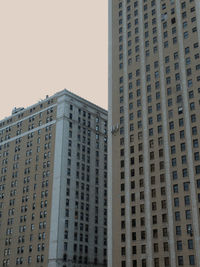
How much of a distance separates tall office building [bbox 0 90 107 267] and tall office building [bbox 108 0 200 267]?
70.0 feet

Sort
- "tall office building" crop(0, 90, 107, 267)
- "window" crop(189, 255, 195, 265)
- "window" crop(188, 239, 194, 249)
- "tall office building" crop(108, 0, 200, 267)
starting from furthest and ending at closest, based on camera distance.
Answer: "tall office building" crop(0, 90, 107, 267) < "tall office building" crop(108, 0, 200, 267) < "window" crop(188, 239, 194, 249) < "window" crop(189, 255, 195, 265)

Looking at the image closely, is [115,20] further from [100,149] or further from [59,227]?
[59,227]

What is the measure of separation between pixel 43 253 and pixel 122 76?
44072 millimetres

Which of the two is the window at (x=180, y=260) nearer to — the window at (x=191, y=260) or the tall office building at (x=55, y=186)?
the window at (x=191, y=260)

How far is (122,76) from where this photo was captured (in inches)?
3413

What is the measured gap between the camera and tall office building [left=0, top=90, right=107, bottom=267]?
96.1 meters

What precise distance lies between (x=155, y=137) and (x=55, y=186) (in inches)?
1307

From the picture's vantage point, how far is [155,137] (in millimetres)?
76188

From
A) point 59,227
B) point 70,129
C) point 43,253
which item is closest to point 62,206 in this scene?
point 59,227

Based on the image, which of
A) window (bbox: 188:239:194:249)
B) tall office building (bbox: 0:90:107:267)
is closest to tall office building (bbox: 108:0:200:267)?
window (bbox: 188:239:194:249)

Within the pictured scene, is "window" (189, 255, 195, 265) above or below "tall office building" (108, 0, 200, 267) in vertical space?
below

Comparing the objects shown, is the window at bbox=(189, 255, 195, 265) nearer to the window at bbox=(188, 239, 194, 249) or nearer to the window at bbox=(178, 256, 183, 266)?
the window at bbox=(188, 239, 194, 249)

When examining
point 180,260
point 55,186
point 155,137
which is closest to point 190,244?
point 180,260

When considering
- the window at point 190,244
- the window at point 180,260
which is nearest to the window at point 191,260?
the window at point 190,244
